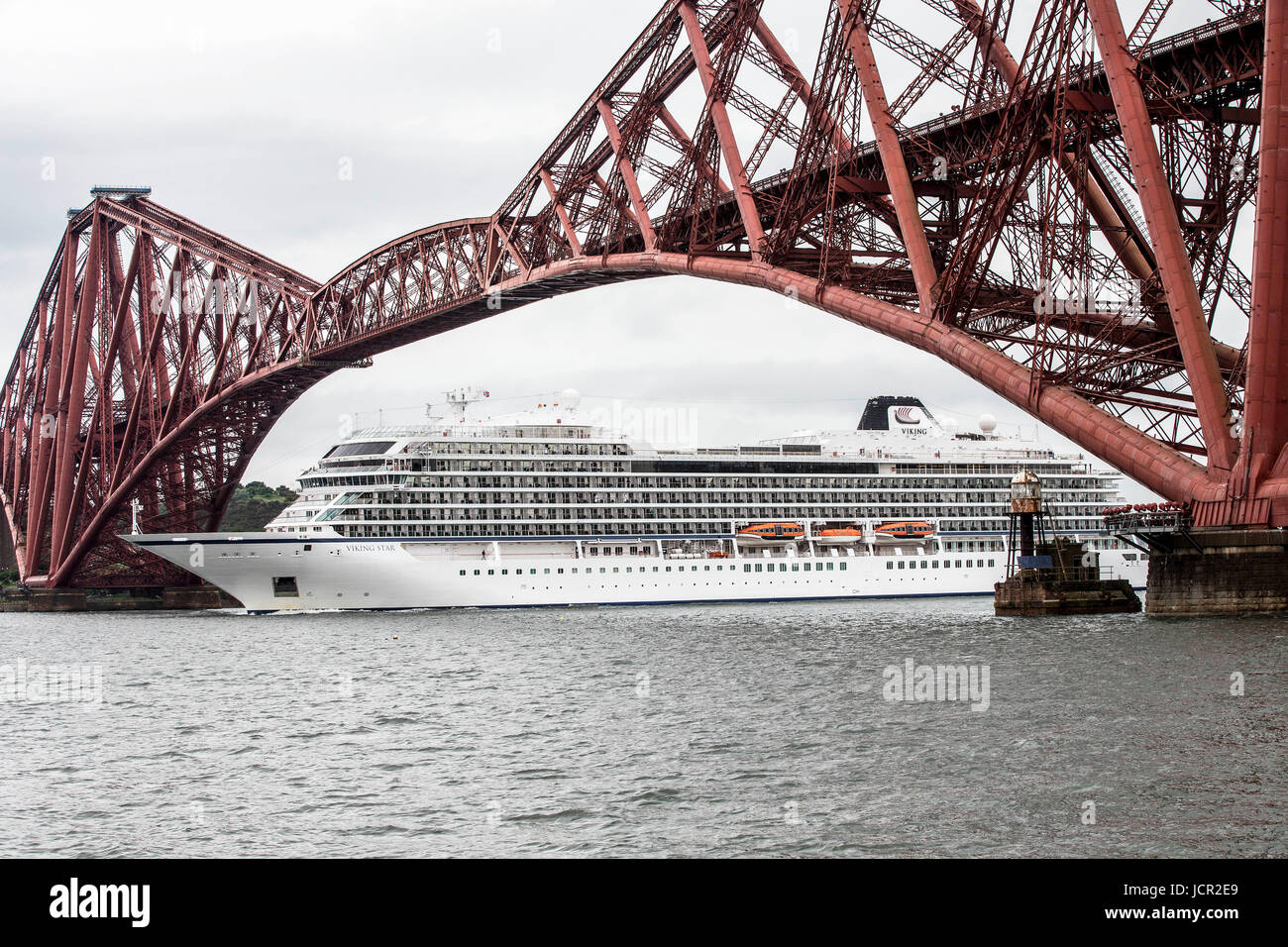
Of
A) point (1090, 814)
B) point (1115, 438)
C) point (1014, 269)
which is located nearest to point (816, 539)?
point (1014, 269)

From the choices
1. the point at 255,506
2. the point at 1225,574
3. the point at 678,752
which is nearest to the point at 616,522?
the point at 1225,574

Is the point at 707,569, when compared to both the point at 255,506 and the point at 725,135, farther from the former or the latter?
the point at 255,506

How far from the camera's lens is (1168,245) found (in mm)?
29125

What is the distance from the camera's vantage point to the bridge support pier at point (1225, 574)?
2973 cm

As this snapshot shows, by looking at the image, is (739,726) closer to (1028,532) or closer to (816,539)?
(1028,532)

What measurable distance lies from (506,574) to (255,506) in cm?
9291

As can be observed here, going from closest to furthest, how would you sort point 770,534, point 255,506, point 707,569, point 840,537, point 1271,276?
point 1271,276, point 707,569, point 770,534, point 840,537, point 255,506

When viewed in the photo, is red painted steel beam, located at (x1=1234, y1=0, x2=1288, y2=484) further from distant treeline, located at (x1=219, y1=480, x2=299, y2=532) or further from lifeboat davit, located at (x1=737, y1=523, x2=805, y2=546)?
distant treeline, located at (x1=219, y1=480, x2=299, y2=532)

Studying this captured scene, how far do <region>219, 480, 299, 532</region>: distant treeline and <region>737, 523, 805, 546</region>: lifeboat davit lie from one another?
70.8m

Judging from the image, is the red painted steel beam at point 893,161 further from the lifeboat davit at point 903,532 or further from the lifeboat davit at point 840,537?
the lifeboat davit at point 903,532

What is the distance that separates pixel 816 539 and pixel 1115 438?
37086mm

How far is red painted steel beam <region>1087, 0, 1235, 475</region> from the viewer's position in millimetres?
29141

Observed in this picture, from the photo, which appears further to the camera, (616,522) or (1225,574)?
(616,522)

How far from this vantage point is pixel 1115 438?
29781mm
